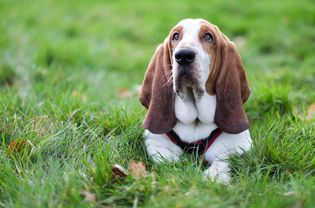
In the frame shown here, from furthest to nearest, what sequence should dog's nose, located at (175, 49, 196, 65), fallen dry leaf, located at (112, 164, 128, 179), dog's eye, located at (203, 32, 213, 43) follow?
dog's eye, located at (203, 32, 213, 43), dog's nose, located at (175, 49, 196, 65), fallen dry leaf, located at (112, 164, 128, 179)

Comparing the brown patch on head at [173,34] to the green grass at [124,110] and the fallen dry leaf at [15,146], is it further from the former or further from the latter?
the fallen dry leaf at [15,146]

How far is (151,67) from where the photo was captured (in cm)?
375

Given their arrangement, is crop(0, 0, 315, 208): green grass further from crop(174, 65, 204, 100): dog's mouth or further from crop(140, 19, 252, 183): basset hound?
crop(174, 65, 204, 100): dog's mouth

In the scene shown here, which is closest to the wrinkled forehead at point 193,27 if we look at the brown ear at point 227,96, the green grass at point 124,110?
the brown ear at point 227,96

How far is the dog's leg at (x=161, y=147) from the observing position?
3.55 meters

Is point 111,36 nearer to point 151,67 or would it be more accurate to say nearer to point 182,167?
point 151,67

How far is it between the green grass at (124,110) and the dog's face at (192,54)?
0.53m

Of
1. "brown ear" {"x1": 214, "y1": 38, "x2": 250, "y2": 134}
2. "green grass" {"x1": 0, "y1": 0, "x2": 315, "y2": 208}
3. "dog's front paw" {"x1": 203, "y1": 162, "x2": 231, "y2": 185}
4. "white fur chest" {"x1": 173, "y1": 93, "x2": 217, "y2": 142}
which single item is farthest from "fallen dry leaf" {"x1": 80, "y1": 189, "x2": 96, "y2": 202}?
"brown ear" {"x1": 214, "y1": 38, "x2": 250, "y2": 134}

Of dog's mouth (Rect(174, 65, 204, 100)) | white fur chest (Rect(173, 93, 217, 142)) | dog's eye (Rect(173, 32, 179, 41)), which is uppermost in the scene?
dog's eye (Rect(173, 32, 179, 41))

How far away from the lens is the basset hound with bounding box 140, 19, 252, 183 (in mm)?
3449

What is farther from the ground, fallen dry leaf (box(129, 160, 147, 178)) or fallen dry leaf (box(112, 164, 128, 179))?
fallen dry leaf (box(112, 164, 128, 179))

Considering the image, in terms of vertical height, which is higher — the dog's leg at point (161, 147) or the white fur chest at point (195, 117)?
the white fur chest at point (195, 117)

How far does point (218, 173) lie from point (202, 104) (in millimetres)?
533

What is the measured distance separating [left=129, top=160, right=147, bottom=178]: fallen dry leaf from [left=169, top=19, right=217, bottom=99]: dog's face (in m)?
0.56
